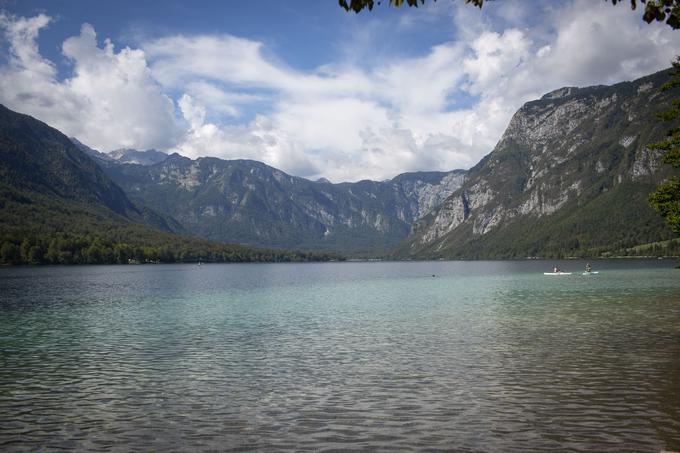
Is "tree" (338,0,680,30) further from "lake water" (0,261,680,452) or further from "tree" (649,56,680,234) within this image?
"tree" (649,56,680,234)

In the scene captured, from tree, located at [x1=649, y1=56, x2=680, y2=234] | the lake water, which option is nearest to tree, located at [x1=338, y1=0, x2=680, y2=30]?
the lake water

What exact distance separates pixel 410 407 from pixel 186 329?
106ft

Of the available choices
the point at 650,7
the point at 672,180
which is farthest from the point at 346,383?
the point at 672,180

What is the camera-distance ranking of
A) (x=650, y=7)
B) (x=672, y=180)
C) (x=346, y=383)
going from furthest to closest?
(x=672, y=180) → (x=346, y=383) → (x=650, y=7)

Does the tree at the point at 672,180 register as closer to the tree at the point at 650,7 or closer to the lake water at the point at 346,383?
the lake water at the point at 346,383

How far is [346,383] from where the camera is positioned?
86.7ft

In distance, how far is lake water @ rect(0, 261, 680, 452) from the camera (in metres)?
18.2

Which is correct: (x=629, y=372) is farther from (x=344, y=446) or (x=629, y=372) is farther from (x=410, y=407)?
(x=344, y=446)

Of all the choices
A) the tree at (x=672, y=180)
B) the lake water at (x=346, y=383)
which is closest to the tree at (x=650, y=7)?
the lake water at (x=346, y=383)

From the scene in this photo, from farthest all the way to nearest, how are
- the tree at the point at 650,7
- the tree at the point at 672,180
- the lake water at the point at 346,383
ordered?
the tree at the point at 672,180
the lake water at the point at 346,383
the tree at the point at 650,7

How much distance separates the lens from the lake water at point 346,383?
59.8 feet

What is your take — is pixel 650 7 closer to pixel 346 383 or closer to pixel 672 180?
pixel 346 383

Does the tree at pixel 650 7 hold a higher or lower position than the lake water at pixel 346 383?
higher

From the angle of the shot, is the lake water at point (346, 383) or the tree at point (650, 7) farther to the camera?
the lake water at point (346, 383)
